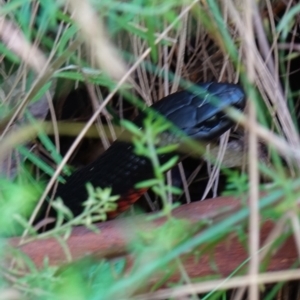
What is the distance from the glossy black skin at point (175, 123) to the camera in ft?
4.10

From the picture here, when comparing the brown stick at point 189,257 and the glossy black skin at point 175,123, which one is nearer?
the brown stick at point 189,257

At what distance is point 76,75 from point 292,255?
0.56 metres

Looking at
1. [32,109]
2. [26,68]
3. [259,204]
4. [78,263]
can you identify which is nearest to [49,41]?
[26,68]

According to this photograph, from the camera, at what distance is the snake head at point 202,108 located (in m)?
1.26

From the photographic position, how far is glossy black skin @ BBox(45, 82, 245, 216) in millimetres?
1250

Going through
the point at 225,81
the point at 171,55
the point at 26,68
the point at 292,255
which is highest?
the point at 26,68

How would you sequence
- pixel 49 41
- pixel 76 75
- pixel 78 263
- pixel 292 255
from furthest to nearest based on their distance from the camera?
pixel 49 41 → pixel 76 75 → pixel 292 255 → pixel 78 263

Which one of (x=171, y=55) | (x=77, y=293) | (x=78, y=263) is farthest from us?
(x=171, y=55)

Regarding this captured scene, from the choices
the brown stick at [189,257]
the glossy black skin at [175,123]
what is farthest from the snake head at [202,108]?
the brown stick at [189,257]

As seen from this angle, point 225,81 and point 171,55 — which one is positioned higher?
point 171,55

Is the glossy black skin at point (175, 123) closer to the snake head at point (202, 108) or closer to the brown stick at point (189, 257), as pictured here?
the snake head at point (202, 108)

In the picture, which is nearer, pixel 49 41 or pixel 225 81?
pixel 49 41

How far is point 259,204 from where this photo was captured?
618 millimetres

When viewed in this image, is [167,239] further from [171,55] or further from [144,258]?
[171,55]
